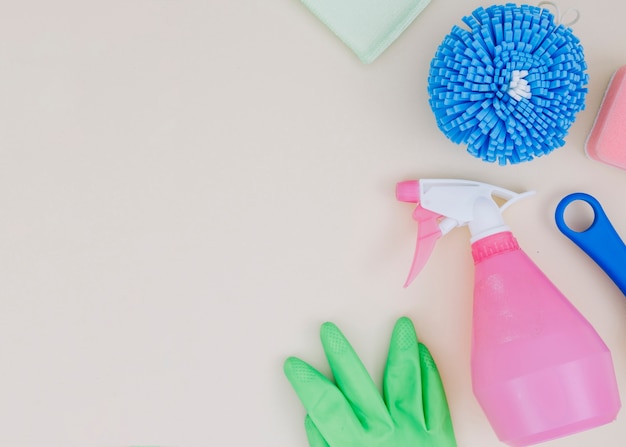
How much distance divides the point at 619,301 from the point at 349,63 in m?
0.36

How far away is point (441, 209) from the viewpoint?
700 mm

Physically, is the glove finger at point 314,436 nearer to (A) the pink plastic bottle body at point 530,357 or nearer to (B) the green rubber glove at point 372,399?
(B) the green rubber glove at point 372,399

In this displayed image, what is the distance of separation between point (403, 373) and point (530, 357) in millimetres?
136

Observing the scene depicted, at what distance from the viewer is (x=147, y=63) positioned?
2.48 ft

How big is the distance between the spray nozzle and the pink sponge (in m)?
0.11

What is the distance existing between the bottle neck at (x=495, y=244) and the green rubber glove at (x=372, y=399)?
0.11 metres

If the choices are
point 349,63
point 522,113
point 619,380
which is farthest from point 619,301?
point 349,63

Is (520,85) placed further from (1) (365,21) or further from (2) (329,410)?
(2) (329,410)

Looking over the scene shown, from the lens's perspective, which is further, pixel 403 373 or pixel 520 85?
pixel 403 373

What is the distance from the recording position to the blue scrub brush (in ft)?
2.06

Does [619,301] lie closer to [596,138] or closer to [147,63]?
[596,138]

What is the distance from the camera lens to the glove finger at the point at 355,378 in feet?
2.38

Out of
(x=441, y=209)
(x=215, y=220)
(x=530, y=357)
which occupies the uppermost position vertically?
(x=215, y=220)

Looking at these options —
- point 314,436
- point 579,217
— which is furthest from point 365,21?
point 314,436
